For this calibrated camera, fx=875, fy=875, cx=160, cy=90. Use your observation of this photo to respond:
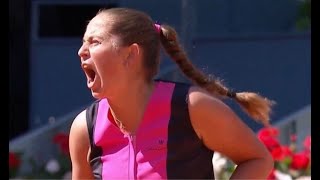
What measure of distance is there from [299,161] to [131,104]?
3140 mm

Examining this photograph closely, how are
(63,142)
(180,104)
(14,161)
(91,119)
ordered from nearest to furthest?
1. (180,104)
2. (91,119)
3. (14,161)
4. (63,142)

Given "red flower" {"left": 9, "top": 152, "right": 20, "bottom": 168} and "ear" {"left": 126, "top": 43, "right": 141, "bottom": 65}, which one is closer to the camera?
"ear" {"left": 126, "top": 43, "right": 141, "bottom": 65}

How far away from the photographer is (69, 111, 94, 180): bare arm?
9.14 ft

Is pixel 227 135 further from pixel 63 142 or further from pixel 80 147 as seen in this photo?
pixel 63 142

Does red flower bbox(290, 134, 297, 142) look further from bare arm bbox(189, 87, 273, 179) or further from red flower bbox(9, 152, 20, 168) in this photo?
bare arm bbox(189, 87, 273, 179)

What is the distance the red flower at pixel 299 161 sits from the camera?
18.6 ft

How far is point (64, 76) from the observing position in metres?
8.09

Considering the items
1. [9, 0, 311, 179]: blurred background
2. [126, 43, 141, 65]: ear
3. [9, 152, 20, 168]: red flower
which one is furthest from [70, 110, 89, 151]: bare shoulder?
[9, 0, 311, 179]: blurred background

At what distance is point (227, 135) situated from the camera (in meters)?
2.66

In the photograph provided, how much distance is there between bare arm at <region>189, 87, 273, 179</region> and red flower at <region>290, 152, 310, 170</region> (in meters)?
2.98

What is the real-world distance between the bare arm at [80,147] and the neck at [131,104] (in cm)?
12

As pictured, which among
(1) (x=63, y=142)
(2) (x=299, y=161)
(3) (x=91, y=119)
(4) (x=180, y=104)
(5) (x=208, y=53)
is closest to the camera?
(4) (x=180, y=104)

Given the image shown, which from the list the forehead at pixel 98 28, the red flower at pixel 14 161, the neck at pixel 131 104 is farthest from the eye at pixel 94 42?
the red flower at pixel 14 161

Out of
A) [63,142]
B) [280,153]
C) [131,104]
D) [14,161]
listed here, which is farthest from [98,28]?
[63,142]
